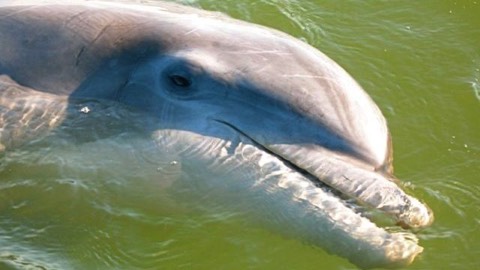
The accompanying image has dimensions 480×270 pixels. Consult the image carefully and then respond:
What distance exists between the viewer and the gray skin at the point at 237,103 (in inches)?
231

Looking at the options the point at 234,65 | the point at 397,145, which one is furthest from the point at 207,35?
the point at 397,145

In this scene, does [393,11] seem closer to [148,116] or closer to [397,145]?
[397,145]

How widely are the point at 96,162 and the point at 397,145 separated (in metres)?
3.34

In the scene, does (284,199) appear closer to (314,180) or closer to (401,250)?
(314,180)

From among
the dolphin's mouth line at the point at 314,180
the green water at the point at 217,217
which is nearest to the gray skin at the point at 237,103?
the dolphin's mouth line at the point at 314,180

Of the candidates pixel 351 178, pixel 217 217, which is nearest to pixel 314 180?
pixel 351 178

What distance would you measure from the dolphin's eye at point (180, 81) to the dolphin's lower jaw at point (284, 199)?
0.38 metres

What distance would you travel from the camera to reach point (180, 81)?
20.8ft

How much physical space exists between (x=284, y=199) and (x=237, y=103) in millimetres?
793

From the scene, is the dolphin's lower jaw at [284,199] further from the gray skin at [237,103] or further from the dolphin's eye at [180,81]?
the dolphin's eye at [180,81]

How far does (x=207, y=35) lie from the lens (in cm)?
654

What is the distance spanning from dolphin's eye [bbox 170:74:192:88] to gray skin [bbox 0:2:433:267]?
12mm

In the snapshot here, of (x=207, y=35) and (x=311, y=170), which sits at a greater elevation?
(x=207, y=35)

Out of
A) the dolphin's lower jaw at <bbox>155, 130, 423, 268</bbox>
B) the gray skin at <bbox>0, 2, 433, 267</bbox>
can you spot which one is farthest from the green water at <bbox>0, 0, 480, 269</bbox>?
the gray skin at <bbox>0, 2, 433, 267</bbox>
